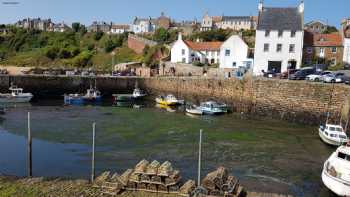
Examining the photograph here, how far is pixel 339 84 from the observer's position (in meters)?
35.9

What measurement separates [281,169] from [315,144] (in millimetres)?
6778

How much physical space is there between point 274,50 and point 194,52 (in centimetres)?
1785

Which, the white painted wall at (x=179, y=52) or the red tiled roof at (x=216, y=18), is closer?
the white painted wall at (x=179, y=52)

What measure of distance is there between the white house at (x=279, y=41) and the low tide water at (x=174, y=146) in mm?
12447

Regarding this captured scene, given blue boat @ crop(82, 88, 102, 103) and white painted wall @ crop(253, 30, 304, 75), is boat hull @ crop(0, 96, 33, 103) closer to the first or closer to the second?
blue boat @ crop(82, 88, 102, 103)

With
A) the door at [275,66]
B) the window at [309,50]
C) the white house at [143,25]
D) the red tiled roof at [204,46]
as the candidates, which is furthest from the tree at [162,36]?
the door at [275,66]

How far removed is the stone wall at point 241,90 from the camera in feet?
117

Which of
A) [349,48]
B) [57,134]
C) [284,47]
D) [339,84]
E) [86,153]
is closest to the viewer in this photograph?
[86,153]

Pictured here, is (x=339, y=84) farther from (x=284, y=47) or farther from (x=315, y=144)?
(x=284, y=47)

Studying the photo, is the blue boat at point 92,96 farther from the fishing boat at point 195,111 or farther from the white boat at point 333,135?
the white boat at point 333,135

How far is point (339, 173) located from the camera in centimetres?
1862

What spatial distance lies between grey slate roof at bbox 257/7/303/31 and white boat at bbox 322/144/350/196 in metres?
32.2

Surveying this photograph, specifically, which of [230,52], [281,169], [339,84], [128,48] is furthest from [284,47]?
[128,48]

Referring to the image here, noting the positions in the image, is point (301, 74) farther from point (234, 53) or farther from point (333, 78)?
point (234, 53)
